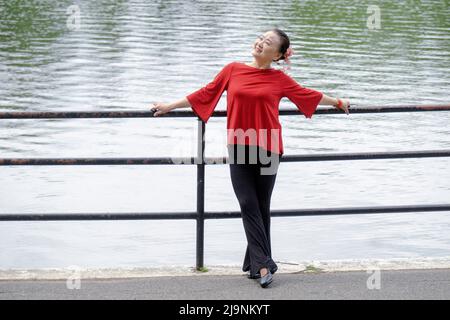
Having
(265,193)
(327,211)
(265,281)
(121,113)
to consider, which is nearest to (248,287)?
(265,281)

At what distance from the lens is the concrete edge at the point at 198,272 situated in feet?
22.0

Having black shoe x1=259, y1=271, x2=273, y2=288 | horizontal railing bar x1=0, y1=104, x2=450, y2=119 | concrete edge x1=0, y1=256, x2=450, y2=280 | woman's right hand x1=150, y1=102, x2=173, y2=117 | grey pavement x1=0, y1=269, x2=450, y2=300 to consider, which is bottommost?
concrete edge x1=0, y1=256, x2=450, y2=280

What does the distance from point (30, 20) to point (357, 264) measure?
35.7m

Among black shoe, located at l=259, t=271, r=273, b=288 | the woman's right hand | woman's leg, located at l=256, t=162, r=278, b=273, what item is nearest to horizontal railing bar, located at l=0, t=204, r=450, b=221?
woman's leg, located at l=256, t=162, r=278, b=273

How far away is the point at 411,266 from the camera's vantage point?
6.99m

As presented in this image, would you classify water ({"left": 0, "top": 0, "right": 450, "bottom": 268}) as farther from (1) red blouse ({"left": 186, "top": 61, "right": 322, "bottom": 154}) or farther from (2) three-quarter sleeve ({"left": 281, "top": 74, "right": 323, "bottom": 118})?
(2) three-quarter sleeve ({"left": 281, "top": 74, "right": 323, "bottom": 118})

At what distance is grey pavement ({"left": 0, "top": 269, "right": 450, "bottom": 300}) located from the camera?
6.27 metres

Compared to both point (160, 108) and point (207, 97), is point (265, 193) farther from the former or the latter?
point (160, 108)

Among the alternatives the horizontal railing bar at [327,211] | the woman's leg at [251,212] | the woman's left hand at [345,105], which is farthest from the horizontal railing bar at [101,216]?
the woman's left hand at [345,105]

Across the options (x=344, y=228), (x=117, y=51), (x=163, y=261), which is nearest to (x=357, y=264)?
(x=163, y=261)

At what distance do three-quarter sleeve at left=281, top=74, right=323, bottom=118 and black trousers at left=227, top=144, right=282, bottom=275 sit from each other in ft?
1.11

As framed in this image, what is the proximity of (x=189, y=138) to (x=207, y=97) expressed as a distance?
42.4ft

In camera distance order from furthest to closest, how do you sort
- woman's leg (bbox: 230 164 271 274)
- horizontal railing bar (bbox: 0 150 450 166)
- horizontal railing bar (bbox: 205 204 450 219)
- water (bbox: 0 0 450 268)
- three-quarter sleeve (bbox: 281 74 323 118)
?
water (bbox: 0 0 450 268)
horizontal railing bar (bbox: 205 204 450 219)
horizontal railing bar (bbox: 0 150 450 166)
woman's leg (bbox: 230 164 271 274)
three-quarter sleeve (bbox: 281 74 323 118)

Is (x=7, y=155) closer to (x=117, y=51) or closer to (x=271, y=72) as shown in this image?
(x=271, y=72)
